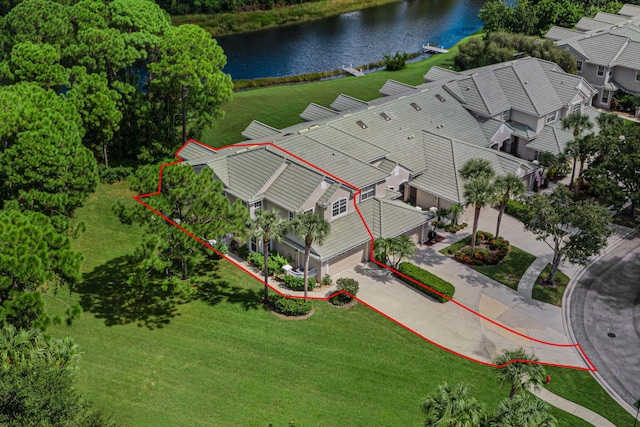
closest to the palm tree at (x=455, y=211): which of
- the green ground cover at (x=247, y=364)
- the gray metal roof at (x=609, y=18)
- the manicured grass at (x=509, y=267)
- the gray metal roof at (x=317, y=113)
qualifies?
the manicured grass at (x=509, y=267)

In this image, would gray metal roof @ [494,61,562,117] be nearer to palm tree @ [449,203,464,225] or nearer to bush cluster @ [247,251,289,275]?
palm tree @ [449,203,464,225]

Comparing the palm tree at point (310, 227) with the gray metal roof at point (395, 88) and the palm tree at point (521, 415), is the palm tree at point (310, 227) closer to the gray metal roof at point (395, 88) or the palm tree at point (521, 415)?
the palm tree at point (521, 415)

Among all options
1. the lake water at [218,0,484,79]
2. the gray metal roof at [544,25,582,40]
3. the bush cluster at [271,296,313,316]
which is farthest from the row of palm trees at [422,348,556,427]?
the lake water at [218,0,484,79]

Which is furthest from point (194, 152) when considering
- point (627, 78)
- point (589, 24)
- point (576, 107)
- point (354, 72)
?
point (589, 24)

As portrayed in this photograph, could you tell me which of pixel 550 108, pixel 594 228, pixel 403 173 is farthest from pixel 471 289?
pixel 550 108

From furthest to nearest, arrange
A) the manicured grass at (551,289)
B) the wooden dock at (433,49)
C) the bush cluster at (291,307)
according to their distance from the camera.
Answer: the wooden dock at (433,49) → the manicured grass at (551,289) → the bush cluster at (291,307)
